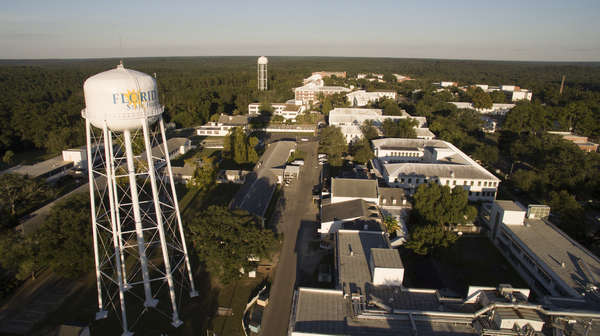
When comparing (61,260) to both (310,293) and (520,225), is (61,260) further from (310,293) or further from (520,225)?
(520,225)

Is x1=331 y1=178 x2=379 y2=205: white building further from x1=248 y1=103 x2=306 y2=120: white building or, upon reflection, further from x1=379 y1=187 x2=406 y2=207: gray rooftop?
x1=248 y1=103 x2=306 y2=120: white building

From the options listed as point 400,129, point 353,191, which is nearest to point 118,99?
point 353,191

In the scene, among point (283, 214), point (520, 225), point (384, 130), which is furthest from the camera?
point (384, 130)

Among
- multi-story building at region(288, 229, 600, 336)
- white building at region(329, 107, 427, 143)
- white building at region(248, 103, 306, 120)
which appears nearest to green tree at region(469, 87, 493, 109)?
white building at region(329, 107, 427, 143)

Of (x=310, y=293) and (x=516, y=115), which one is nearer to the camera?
(x=310, y=293)

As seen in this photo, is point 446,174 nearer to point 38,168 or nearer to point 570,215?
point 570,215

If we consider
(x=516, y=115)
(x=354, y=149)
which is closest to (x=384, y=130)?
(x=354, y=149)

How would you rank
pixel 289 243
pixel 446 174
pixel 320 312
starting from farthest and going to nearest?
pixel 446 174
pixel 289 243
pixel 320 312
